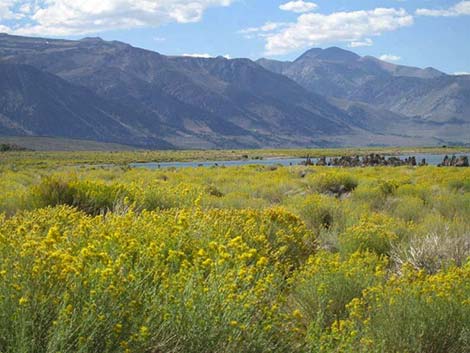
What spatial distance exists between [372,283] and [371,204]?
999 centimetres

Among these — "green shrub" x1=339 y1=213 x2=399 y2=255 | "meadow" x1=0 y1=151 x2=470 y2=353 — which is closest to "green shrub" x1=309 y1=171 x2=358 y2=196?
"green shrub" x1=339 y1=213 x2=399 y2=255

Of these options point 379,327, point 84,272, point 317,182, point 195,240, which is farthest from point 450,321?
point 317,182

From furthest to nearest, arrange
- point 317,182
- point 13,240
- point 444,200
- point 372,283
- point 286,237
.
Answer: point 317,182
point 444,200
point 286,237
point 372,283
point 13,240

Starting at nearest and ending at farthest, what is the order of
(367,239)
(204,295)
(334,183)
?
(204,295) < (367,239) < (334,183)

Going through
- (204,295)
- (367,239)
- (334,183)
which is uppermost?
(204,295)

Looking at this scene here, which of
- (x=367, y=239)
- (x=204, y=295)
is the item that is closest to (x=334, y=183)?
(x=367, y=239)

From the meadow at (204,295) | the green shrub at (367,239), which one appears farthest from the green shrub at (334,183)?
the meadow at (204,295)

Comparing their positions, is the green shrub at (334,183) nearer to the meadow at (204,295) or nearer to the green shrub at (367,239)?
the green shrub at (367,239)

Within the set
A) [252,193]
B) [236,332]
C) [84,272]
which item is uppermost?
[84,272]

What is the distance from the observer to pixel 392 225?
1061cm

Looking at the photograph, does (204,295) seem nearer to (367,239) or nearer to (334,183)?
(367,239)

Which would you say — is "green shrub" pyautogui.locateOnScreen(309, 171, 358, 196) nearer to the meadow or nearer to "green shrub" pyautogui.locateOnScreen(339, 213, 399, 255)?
"green shrub" pyautogui.locateOnScreen(339, 213, 399, 255)

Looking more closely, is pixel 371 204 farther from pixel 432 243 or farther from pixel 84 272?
pixel 84 272

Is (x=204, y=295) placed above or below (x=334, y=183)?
above
